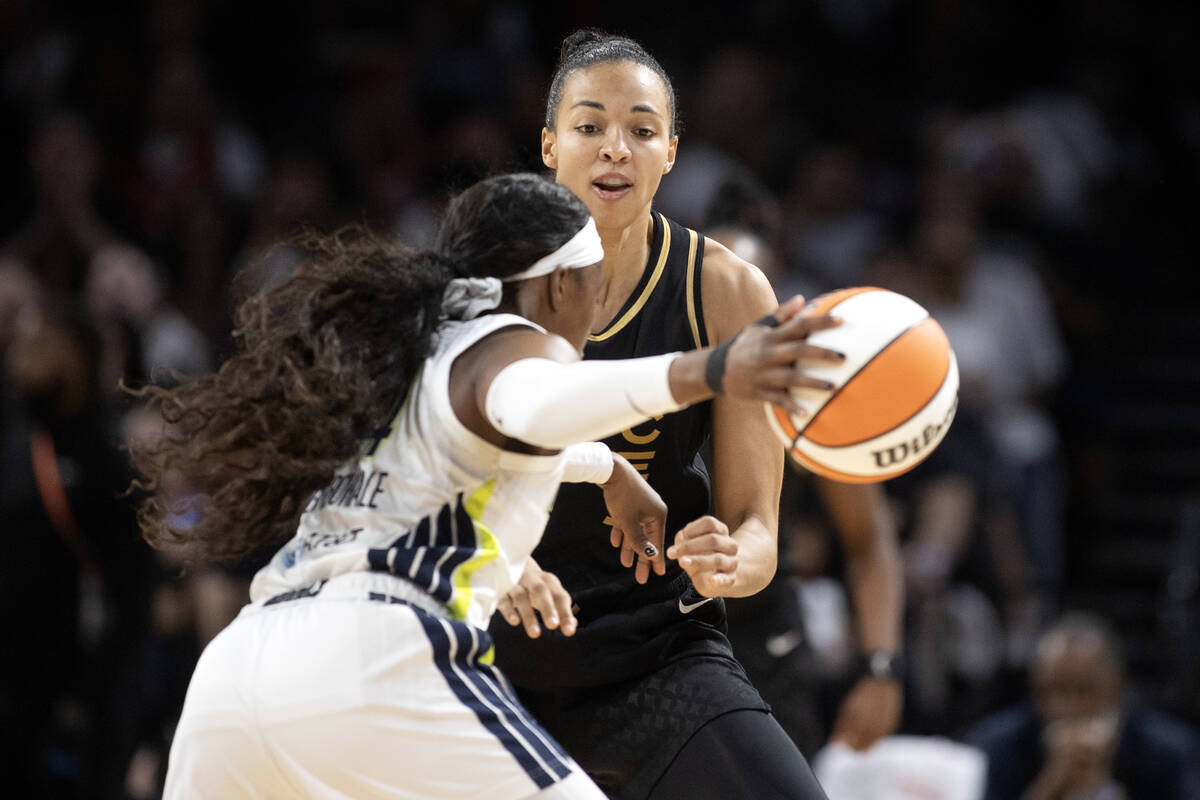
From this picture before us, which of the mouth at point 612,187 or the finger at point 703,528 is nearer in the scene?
the finger at point 703,528

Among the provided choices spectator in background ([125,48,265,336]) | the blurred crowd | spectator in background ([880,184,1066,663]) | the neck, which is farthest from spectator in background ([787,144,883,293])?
the neck

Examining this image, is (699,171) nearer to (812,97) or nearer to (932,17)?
(812,97)

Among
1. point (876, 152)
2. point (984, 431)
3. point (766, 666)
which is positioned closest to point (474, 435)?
point (766, 666)

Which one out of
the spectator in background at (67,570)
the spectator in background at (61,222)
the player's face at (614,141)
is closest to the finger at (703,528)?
the player's face at (614,141)

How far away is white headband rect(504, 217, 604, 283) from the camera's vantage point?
3.04m

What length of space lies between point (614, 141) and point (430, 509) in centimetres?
118

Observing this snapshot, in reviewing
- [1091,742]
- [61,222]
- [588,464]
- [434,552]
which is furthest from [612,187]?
[61,222]

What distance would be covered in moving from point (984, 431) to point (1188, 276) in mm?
3121

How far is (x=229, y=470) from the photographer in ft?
9.89

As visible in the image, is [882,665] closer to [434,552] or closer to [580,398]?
[434,552]

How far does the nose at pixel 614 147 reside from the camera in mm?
3656

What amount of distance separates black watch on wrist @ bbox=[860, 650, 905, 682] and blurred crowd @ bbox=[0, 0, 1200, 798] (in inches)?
59.6

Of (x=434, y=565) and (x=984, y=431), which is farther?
(x=984, y=431)

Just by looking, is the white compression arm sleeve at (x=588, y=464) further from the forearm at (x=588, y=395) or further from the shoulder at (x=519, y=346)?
the forearm at (x=588, y=395)
